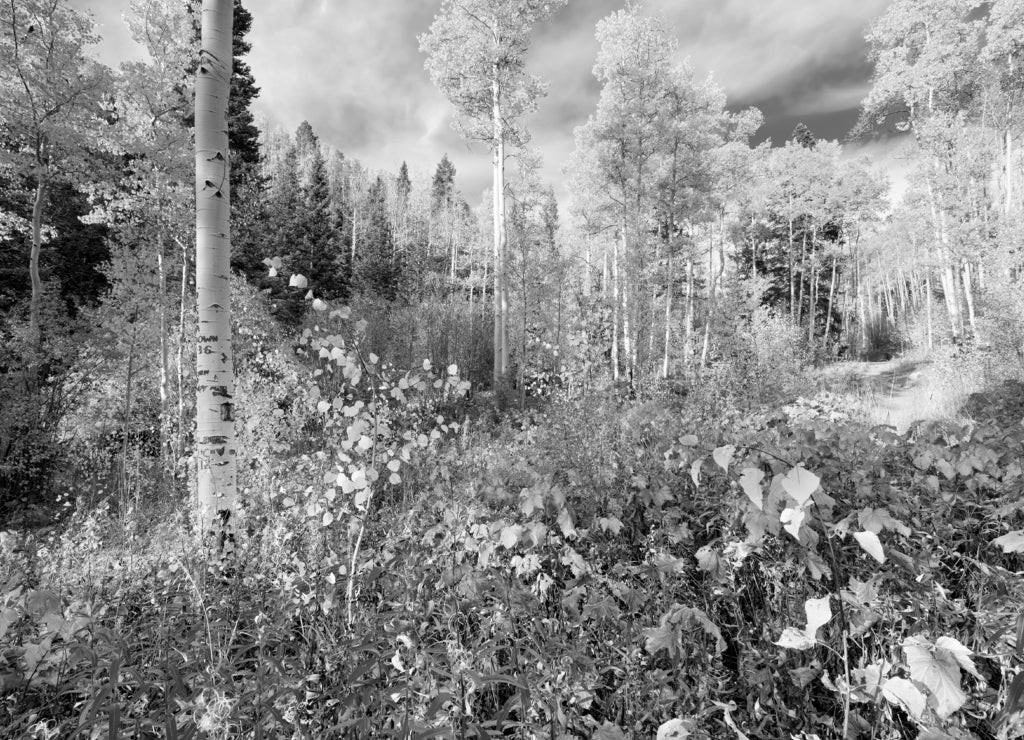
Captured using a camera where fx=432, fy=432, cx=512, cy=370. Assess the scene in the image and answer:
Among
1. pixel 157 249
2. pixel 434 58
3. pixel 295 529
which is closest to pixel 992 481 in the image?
pixel 295 529

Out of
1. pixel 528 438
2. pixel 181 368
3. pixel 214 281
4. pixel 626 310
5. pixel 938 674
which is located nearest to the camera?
pixel 938 674

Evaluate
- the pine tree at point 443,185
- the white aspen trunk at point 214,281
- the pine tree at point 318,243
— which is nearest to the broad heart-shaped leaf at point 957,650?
the white aspen trunk at point 214,281

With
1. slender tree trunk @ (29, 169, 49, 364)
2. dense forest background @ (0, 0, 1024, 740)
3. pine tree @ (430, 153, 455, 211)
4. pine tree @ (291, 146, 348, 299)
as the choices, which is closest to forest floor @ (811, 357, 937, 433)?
dense forest background @ (0, 0, 1024, 740)

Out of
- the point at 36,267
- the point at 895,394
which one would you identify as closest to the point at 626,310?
the point at 895,394

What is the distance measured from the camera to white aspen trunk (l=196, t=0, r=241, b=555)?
2568mm

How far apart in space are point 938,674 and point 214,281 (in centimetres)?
347

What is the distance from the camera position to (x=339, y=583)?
2.07 m

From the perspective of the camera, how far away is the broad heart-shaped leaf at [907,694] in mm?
891

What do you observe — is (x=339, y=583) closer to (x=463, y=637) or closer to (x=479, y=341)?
(x=463, y=637)

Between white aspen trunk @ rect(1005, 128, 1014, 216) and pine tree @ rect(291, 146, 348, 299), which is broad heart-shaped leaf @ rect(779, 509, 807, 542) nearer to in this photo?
white aspen trunk @ rect(1005, 128, 1014, 216)

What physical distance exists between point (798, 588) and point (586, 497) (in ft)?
3.04

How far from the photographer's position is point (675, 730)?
1.05 metres

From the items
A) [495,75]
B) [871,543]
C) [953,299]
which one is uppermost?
[495,75]

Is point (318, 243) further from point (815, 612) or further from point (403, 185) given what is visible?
point (403, 185)
